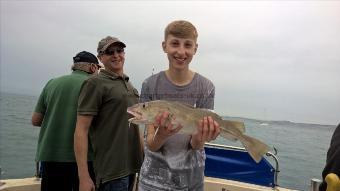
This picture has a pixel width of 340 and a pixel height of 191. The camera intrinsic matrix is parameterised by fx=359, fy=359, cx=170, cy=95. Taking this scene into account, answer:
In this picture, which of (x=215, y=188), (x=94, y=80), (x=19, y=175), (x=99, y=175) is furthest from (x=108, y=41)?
(x=19, y=175)

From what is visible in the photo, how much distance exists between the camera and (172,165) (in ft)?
10.3

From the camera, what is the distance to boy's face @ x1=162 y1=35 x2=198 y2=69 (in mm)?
3246

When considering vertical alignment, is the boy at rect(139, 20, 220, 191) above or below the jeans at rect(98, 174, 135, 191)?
above

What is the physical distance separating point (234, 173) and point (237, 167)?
0.12 m

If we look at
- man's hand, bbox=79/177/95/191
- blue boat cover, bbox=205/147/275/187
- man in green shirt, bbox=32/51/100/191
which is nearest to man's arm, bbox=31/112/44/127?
man in green shirt, bbox=32/51/100/191

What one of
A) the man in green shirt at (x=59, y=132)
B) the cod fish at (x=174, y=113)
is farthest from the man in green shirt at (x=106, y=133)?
the cod fish at (x=174, y=113)

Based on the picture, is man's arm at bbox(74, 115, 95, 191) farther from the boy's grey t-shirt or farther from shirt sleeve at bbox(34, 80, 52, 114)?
shirt sleeve at bbox(34, 80, 52, 114)

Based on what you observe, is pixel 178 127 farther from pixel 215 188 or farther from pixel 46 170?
pixel 215 188

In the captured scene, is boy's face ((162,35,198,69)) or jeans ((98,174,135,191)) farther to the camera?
jeans ((98,174,135,191))

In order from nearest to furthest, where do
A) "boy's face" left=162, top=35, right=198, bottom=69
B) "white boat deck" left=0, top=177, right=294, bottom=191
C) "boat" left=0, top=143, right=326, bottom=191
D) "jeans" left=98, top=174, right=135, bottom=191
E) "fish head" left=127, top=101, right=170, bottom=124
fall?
"fish head" left=127, top=101, right=170, bottom=124
"boy's face" left=162, top=35, right=198, bottom=69
"jeans" left=98, top=174, right=135, bottom=191
"white boat deck" left=0, top=177, right=294, bottom=191
"boat" left=0, top=143, right=326, bottom=191

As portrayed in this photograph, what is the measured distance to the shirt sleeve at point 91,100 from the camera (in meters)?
4.04

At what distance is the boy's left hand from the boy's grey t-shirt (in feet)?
0.38

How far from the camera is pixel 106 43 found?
14.7 ft

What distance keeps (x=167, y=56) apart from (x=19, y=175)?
17391 millimetres
